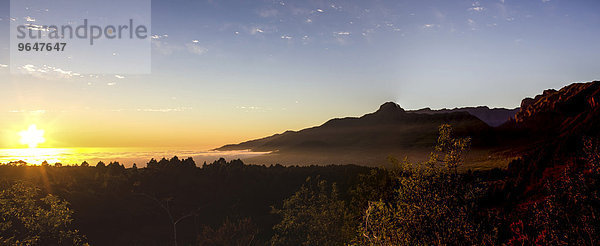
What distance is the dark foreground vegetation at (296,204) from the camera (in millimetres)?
30392

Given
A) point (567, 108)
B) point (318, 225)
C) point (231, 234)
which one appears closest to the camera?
point (318, 225)

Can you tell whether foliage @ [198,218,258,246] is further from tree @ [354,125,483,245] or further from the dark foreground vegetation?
tree @ [354,125,483,245]

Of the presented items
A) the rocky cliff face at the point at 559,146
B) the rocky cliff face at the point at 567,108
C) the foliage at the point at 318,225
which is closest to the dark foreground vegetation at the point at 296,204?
the foliage at the point at 318,225

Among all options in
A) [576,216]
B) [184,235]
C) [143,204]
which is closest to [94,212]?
[143,204]

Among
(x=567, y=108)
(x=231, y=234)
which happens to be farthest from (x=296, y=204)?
(x=567, y=108)

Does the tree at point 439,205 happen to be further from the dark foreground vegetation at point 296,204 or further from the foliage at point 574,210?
the foliage at point 574,210

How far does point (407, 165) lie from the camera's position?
3544 cm

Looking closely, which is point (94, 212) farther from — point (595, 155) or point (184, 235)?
point (595, 155)

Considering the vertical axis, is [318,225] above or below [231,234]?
above

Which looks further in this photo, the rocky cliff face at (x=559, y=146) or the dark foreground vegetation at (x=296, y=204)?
the rocky cliff face at (x=559, y=146)

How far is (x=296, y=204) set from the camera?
8512 cm

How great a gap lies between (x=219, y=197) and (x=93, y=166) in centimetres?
4281

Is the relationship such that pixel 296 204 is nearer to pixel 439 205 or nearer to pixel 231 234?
pixel 231 234

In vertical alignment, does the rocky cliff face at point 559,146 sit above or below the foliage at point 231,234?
above
